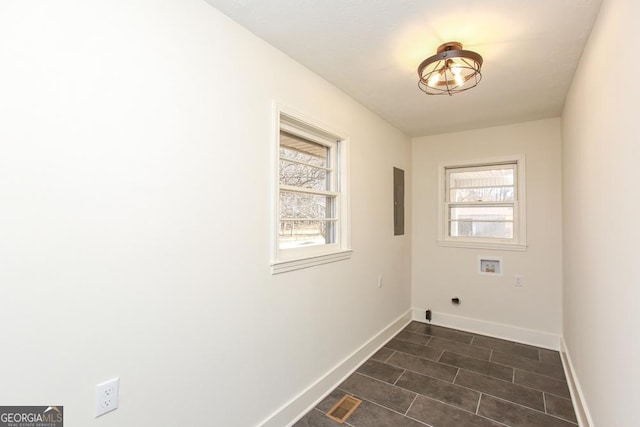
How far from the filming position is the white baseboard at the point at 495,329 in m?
3.33

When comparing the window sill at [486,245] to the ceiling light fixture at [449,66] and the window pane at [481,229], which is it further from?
the ceiling light fixture at [449,66]

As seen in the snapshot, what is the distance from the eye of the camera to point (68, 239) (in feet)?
3.74

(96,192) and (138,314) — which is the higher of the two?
(96,192)

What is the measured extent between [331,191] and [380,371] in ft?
5.42

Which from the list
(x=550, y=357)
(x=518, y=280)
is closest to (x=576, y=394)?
(x=550, y=357)

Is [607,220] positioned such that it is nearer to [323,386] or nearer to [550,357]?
[323,386]

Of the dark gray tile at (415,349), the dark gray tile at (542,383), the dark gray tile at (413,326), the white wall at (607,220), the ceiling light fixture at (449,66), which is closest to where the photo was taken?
the white wall at (607,220)

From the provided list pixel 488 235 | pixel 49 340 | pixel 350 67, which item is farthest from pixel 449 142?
pixel 49 340

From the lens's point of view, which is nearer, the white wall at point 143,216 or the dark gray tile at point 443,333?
the white wall at point 143,216

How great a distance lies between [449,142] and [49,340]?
159 inches

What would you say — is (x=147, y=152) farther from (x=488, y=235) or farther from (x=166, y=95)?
(x=488, y=235)

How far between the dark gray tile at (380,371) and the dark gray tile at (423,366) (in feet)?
0.32

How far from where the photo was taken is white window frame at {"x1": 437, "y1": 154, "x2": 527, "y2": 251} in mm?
3482

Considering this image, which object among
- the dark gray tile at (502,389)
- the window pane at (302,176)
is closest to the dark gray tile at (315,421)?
the dark gray tile at (502,389)
